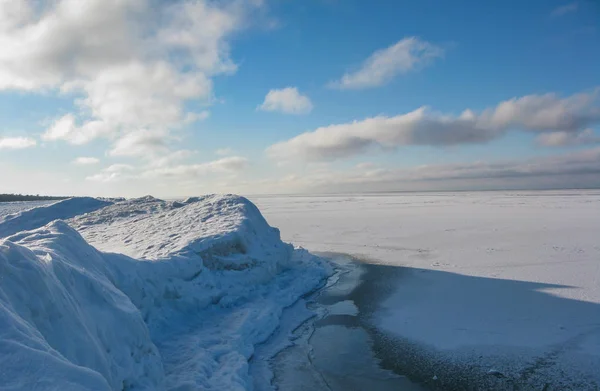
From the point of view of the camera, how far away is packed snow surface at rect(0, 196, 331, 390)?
3740 millimetres

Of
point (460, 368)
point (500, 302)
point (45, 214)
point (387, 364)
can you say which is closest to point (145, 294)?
point (387, 364)

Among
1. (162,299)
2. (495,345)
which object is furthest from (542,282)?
(162,299)

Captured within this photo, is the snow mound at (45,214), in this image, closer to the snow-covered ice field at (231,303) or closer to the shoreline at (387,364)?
the snow-covered ice field at (231,303)

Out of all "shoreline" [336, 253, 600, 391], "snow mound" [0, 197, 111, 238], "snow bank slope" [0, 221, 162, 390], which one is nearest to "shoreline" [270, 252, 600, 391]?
"shoreline" [336, 253, 600, 391]

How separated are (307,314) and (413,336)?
263 centimetres

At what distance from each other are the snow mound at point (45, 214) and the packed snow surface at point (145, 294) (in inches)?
2.9

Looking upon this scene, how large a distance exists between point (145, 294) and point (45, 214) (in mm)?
10719

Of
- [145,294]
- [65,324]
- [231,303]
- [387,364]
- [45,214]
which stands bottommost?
[387,364]

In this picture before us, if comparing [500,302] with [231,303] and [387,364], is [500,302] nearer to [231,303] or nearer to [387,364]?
[387,364]

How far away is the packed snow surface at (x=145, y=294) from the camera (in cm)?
374

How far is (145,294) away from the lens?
7141 mm

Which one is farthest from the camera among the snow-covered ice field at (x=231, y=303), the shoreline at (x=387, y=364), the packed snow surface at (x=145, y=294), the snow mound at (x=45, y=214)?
the snow mound at (x=45, y=214)

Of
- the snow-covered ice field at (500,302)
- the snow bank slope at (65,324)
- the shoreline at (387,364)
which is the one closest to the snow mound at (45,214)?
the snow bank slope at (65,324)

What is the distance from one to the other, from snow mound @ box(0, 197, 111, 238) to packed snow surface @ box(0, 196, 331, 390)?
7 centimetres
